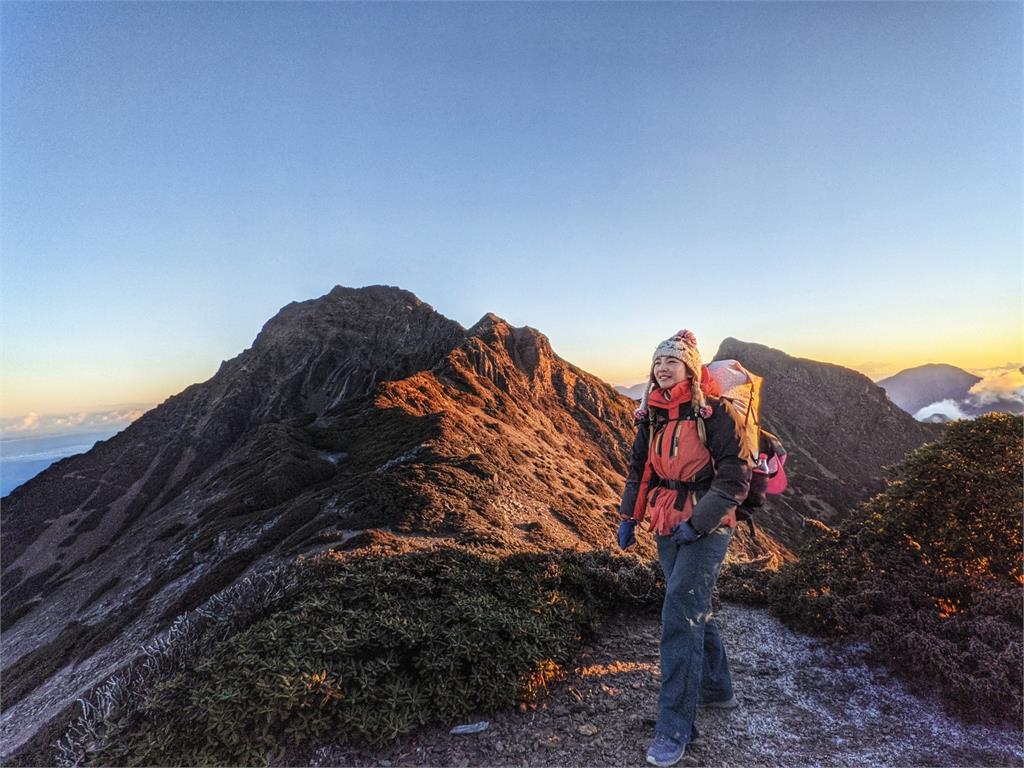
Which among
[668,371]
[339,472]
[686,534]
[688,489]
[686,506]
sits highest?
[668,371]

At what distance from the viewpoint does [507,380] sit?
43.9 meters

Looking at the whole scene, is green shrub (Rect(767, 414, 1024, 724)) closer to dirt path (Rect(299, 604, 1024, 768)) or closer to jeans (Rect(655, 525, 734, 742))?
dirt path (Rect(299, 604, 1024, 768))

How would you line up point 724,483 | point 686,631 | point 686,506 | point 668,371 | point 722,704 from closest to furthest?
point 724,483
point 686,631
point 686,506
point 668,371
point 722,704

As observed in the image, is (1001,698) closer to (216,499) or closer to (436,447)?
(436,447)

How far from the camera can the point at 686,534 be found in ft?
12.0

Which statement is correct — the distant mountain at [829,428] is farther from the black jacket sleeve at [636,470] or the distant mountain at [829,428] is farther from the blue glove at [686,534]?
the blue glove at [686,534]

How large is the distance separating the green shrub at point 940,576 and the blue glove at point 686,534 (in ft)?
10.3

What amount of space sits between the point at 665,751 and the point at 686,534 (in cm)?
168

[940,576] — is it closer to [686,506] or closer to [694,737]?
[694,737]

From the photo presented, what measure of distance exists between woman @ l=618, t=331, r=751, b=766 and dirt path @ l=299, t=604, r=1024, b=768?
43cm

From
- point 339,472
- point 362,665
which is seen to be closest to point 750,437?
point 362,665

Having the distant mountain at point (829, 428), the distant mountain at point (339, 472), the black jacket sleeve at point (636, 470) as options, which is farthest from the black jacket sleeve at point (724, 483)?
the distant mountain at point (829, 428)

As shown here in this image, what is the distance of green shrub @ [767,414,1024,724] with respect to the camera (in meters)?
4.50

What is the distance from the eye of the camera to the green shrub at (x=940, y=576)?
450cm
